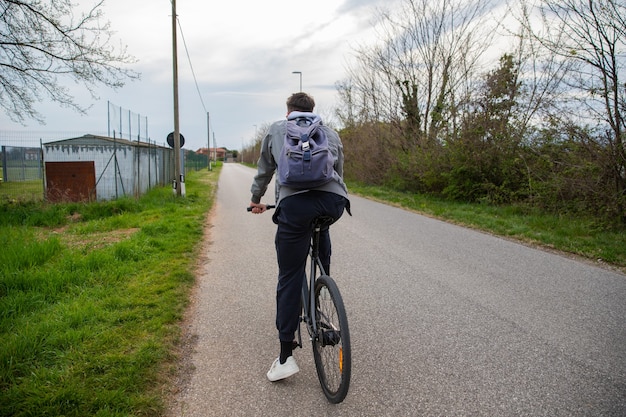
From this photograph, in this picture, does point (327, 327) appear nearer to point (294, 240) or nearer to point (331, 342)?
point (331, 342)

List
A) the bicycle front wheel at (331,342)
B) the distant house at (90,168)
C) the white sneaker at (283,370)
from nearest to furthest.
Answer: the bicycle front wheel at (331,342) < the white sneaker at (283,370) < the distant house at (90,168)

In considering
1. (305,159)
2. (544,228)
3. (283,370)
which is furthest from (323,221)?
(544,228)

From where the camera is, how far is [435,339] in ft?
11.0

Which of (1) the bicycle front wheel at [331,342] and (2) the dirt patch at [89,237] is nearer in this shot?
(1) the bicycle front wheel at [331,342]

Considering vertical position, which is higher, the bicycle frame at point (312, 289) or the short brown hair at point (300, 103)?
the short brown hair at point (300, 103)

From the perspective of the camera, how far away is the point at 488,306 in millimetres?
4090

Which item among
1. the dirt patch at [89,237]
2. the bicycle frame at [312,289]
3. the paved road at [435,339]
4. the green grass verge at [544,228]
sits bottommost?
the paved road at [435,339]

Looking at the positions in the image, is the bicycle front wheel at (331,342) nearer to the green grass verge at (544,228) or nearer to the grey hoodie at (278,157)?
the grey hoodie at (278,157)

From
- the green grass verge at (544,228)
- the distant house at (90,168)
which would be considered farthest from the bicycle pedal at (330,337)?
the distant house at (90,168)

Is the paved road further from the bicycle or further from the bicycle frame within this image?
the bicycle frame

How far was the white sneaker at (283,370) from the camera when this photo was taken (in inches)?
106

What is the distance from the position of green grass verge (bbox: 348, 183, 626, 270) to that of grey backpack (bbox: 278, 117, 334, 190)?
212 inches

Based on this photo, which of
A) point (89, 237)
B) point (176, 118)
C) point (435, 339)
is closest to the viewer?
point (435, 339)

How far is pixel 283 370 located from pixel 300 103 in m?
1.75
